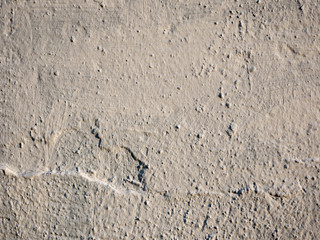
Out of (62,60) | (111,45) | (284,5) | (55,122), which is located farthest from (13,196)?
(284,5)

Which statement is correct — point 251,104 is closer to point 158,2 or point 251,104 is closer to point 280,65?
point 280,65

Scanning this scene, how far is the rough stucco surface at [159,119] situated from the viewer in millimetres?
873

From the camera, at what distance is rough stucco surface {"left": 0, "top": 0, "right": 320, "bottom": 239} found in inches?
34.4

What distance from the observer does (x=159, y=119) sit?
0.90 meters

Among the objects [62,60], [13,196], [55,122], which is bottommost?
[13,196]

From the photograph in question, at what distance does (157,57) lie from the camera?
36.0 inches

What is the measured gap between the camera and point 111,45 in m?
0.92

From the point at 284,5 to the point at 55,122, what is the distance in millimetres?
795

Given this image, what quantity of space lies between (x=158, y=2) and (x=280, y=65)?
1.40 ft

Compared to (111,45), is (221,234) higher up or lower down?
lower down

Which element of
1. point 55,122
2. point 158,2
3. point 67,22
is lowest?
point 55,122

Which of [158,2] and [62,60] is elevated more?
[158,2]

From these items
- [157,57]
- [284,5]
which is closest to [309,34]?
[284,5]

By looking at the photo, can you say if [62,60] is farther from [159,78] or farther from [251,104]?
[251,104]
